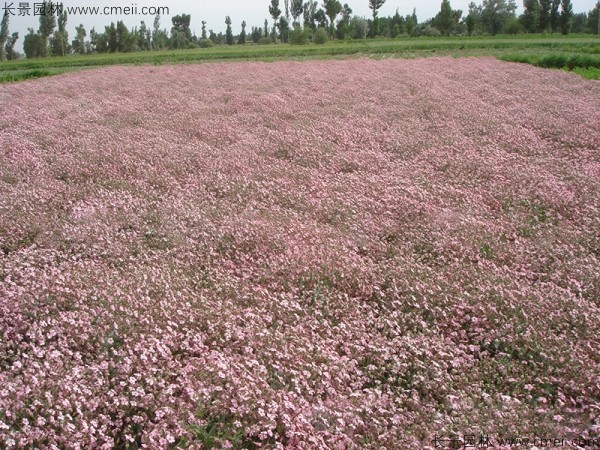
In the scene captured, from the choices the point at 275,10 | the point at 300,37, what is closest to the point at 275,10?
the point at 275,10

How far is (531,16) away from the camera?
4067 inches

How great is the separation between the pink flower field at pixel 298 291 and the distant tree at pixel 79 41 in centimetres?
11030

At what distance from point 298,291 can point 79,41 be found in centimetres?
12044

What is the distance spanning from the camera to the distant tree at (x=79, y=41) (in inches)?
4331

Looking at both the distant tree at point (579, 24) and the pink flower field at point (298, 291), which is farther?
the distant tree at point (579, 24)

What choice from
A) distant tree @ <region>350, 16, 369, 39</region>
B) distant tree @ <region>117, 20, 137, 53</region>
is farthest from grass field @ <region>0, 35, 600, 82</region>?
distant tree @ <region>350, 16, 369, 39</region>

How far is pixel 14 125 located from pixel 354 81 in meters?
15.9

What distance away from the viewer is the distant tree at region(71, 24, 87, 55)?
110m

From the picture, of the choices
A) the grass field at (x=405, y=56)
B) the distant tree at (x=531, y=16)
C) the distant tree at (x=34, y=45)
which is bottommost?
the grass field at (x=405, y=56)

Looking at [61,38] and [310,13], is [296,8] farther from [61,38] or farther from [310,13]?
[61,38]

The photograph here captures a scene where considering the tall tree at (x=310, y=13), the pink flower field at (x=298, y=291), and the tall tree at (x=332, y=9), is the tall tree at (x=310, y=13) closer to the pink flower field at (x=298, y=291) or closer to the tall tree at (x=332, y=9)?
the tall tree at (x=332, y=9)

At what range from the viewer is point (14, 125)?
15.9m

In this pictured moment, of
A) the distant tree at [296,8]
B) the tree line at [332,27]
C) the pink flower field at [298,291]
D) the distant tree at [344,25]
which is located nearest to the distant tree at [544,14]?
the tree line at [332,27]

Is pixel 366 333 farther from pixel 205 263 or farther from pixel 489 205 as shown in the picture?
pixel 489 205
